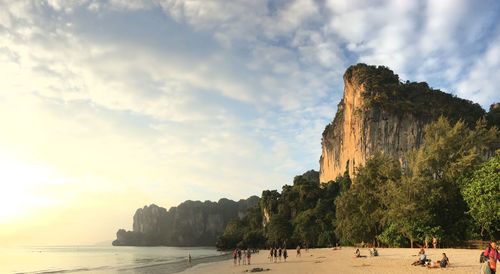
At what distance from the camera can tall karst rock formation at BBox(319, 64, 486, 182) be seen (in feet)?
345

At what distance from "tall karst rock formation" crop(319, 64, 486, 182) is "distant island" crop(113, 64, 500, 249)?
0.26m

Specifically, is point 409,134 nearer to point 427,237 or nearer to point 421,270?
point 427,237

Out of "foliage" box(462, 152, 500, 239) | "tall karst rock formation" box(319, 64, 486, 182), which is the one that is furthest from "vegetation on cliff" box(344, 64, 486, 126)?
"foliage" box(462, 152, 500, 239)

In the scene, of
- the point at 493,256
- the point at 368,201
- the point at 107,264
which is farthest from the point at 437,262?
the point at 107,264

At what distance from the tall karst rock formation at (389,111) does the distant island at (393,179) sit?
257 millimetres

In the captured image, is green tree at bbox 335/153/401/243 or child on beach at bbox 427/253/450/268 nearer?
child on beach at bbox 427/253/450/268

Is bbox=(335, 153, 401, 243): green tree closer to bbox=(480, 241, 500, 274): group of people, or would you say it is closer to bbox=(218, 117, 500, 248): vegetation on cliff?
bbox=(218, 117, 500, 248): vegetation on cliff

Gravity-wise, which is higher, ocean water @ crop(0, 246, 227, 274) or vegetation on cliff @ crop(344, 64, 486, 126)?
vegetation on cliff @ crop(344, 64, 486, 126)

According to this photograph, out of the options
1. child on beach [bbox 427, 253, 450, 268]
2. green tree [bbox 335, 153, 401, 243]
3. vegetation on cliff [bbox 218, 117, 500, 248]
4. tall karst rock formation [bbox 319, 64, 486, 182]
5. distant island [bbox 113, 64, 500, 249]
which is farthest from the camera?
tall karst rock formation [bbox 319, 64, 486, 182]

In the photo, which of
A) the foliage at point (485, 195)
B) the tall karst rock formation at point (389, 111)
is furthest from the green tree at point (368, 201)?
the tall karst rock formation at point (389, 111)

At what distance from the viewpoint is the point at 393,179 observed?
5688cm

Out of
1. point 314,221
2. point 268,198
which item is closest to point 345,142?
point 268,198

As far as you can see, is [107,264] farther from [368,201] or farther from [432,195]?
[432,195]

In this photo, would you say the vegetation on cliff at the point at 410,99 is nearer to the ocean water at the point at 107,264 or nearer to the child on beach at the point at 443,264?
the ocean water at the point at 107,264
